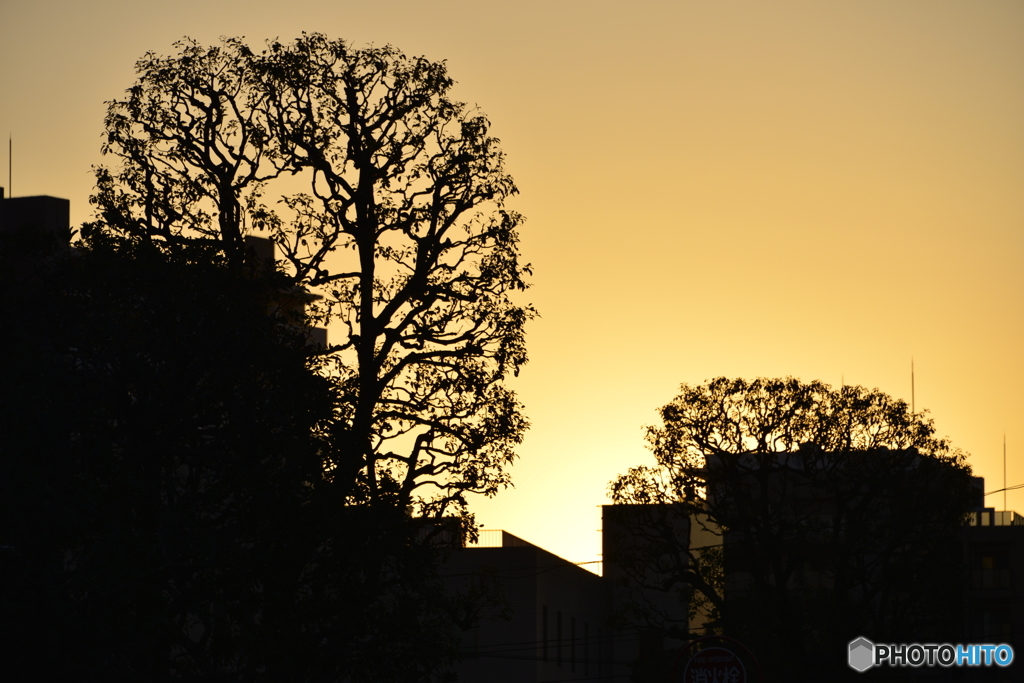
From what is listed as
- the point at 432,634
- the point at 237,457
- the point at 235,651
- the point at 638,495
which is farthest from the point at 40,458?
the point at 638,495

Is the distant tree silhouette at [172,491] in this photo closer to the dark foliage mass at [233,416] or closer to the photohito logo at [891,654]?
the dark foliage mass at [233,416]

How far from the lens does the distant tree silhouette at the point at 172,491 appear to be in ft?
47.4

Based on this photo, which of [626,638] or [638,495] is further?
[626,638]

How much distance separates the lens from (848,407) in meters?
38.0

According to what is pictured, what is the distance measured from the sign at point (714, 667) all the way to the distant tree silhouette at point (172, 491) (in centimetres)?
555

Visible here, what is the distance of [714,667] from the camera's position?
45.1 feet

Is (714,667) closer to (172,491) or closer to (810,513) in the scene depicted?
(172,491)

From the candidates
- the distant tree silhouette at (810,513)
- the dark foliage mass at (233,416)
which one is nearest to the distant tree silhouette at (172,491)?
the dark foliage mass at (233,416)

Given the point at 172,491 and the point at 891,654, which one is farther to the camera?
the point at 891,654

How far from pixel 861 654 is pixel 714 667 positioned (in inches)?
1004

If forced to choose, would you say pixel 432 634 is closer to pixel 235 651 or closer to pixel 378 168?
pixel 235 651

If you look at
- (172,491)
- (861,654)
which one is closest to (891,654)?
(861,654)

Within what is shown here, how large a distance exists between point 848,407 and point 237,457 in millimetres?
25156

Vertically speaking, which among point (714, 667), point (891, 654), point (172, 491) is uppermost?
point (172, 491)
